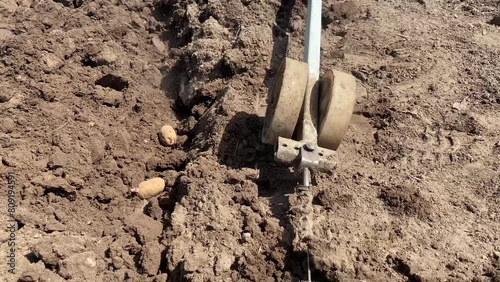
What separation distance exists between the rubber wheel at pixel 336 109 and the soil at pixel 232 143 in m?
0.25

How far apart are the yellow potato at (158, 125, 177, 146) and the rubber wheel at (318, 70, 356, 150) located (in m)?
1.16

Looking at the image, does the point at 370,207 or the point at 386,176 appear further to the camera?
the point at 386,176

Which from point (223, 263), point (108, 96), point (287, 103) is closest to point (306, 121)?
point (287, 103)

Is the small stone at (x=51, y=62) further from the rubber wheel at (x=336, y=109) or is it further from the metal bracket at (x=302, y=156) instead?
the rubber wheel at (x=336, y=109)

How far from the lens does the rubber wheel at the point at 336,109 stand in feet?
9.88

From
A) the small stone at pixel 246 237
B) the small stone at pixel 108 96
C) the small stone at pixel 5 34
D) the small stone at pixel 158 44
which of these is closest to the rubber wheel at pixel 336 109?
the small stone at pixel 246 237

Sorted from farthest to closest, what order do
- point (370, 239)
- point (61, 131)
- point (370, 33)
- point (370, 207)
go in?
point (370, 33), point (61, 131), point (370, 207), point (370, 239)

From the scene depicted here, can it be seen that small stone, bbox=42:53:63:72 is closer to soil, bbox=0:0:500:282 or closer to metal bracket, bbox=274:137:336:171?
soil, bbox=0:0:500:282

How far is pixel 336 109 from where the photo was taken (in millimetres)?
3014

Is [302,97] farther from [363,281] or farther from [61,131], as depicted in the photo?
[61,131]

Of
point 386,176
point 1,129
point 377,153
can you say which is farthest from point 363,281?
point 1,129

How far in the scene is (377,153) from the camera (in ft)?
11.0

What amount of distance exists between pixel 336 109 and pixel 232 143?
762 mm

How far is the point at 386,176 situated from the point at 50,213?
2.14 meters
